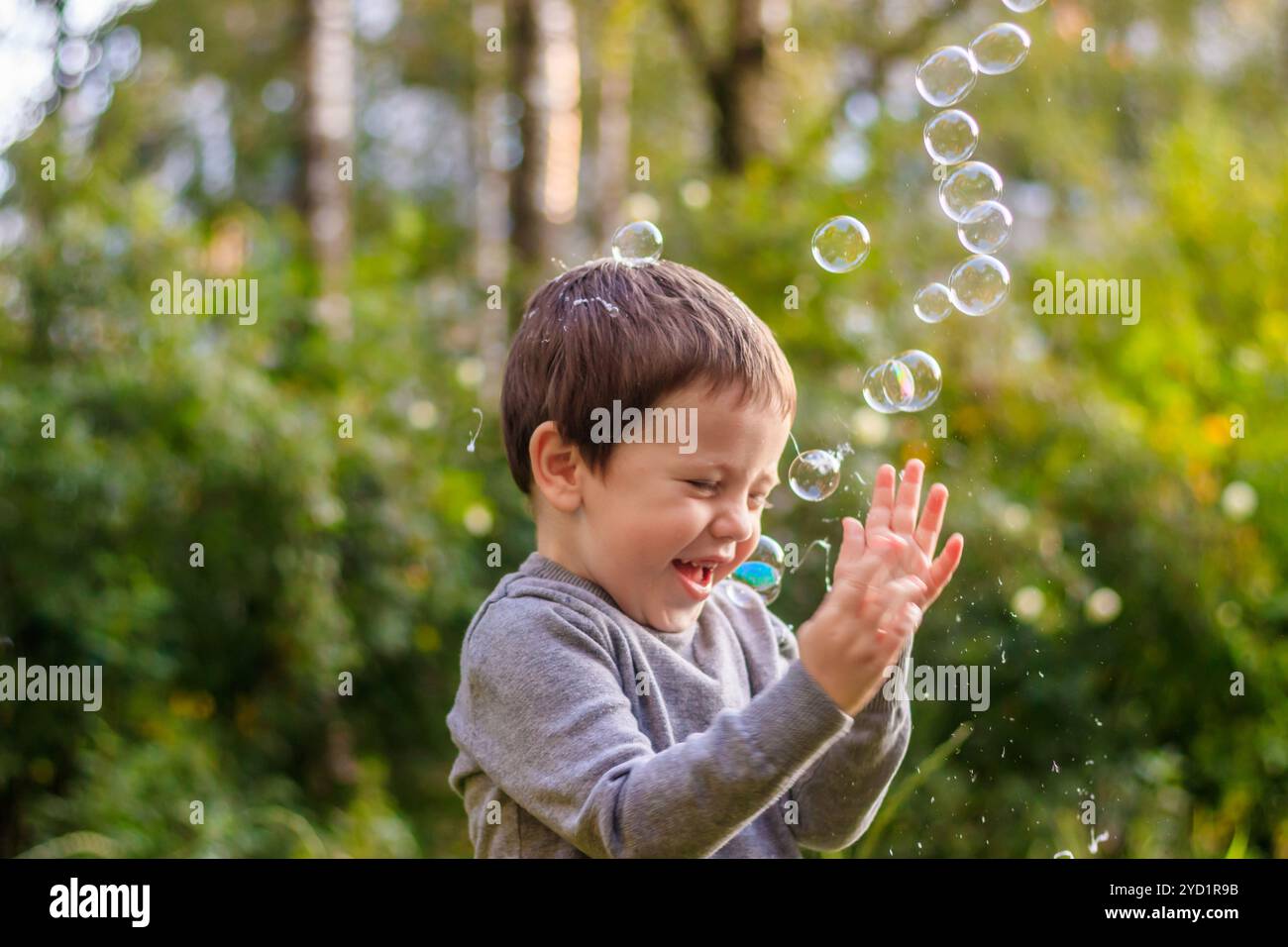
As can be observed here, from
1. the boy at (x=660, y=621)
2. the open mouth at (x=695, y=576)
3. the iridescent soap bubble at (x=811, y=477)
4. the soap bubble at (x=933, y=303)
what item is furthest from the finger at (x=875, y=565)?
the soap bubble at (x=933, y=303)

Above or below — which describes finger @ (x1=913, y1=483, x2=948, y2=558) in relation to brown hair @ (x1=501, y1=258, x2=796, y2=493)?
below

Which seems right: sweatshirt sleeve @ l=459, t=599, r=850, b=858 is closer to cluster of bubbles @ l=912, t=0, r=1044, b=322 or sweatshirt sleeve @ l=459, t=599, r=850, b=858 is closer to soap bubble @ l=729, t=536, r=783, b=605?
soap bubble @ l=729, t=536, r=783, b=605

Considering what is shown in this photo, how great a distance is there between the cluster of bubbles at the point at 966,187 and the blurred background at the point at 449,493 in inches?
30.2

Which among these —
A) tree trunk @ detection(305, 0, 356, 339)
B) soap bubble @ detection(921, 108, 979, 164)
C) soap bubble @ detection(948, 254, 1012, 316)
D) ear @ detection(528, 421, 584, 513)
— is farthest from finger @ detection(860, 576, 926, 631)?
tree trunk @ detection(305, 0, 356, 339)

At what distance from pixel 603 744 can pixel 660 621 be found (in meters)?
0.27

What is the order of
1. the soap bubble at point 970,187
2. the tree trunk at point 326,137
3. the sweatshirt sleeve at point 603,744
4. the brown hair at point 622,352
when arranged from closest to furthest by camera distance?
the sweatshirt sleeve at point 603,744, the brown hair at point 622,352, the soap bubble at point 970,187, the tree trunk at point 326,137

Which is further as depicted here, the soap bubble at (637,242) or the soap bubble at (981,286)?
the soap bubble at (981,286)

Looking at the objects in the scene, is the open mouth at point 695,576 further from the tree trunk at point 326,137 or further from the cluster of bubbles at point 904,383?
the tree trunk at point 326,137

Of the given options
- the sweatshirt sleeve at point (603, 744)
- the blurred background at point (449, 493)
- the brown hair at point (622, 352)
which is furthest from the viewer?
the blurred background at point (449, 493)

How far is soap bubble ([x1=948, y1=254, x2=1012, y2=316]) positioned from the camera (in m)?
2.61

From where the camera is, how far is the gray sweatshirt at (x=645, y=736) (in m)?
1.54

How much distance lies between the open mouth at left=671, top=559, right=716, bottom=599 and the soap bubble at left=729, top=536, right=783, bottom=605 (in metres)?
0.24
